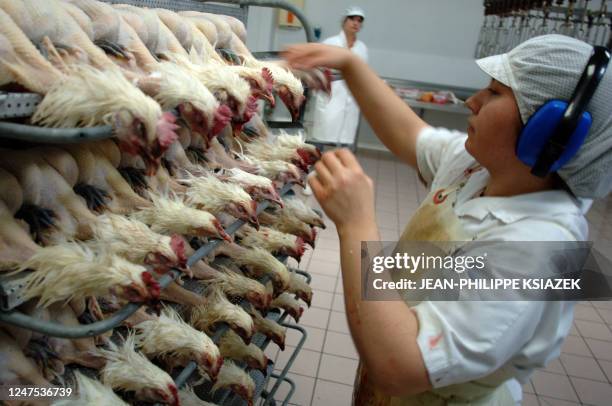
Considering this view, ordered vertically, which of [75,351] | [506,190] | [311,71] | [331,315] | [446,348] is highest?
[311,71]

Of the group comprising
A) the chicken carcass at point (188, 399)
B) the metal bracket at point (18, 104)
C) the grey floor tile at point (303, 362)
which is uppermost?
the metal bracket at point (18, 104)

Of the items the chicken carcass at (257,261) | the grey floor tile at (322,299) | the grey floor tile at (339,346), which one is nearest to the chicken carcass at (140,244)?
the chicken carcass at (257,261)

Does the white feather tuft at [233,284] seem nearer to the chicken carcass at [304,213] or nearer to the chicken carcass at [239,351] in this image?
the chicken carcass at [239,351]

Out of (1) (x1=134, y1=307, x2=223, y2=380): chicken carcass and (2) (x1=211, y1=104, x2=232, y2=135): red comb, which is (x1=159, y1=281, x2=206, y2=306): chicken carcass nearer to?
(1) (x1=134, y1=307, x2=223, y2=380): chicken carcass

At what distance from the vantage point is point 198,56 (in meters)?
1.59

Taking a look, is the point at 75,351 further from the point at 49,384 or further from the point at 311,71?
the point at 311,71

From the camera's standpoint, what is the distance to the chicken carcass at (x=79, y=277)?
3.67 ft

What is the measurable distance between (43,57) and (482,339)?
110 cm

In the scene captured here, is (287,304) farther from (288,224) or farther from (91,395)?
(91,395)

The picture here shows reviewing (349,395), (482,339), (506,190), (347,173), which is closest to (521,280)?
(482,339)

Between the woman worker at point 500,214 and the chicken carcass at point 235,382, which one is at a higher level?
the woman worker at point 500,214

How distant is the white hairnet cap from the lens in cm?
113

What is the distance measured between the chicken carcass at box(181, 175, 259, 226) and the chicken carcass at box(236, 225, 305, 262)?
1.51 ft

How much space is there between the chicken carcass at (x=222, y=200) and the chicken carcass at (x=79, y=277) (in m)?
0.39
